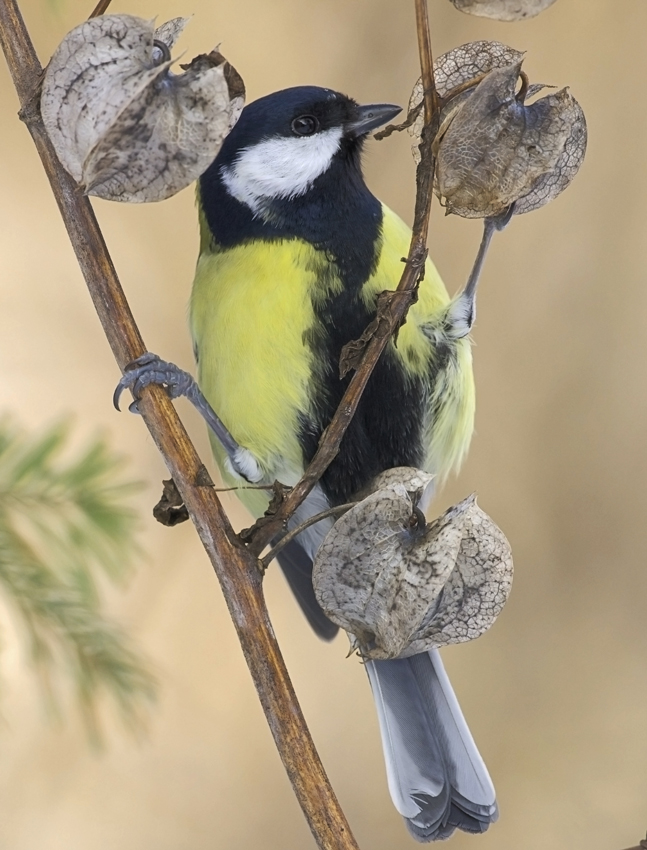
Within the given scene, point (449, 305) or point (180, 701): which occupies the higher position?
point (449, 305)

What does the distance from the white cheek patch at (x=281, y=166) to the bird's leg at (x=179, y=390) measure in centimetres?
21

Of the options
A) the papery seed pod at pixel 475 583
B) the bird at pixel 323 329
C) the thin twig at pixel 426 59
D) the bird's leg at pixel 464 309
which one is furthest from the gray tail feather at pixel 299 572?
the thin twig at pixel 426 59

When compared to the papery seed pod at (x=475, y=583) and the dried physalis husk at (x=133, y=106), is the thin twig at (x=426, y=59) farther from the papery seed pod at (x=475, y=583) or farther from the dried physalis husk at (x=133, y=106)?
the papery seed pod at (x=475, y=583)

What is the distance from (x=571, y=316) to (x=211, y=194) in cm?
59

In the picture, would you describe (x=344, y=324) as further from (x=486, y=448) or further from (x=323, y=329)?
(x=486, y=448)

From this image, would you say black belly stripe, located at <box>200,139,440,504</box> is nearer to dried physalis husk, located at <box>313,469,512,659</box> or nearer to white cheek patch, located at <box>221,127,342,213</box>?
white cheek patch, located at <box>221,127,342,213</box>

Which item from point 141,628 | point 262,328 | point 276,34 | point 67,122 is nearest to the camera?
point 67,122

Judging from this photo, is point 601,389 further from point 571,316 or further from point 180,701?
point 180,701

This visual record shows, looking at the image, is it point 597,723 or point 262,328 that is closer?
point 262,328

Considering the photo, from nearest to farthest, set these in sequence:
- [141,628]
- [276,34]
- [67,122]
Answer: [67,122]
[141,628]
[276,34]

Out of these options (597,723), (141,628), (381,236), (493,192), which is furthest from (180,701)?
(493,192)

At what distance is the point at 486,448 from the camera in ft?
4.30

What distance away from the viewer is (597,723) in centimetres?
127

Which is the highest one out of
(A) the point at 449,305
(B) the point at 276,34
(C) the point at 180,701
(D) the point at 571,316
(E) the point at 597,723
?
(B) the point at 276,34
